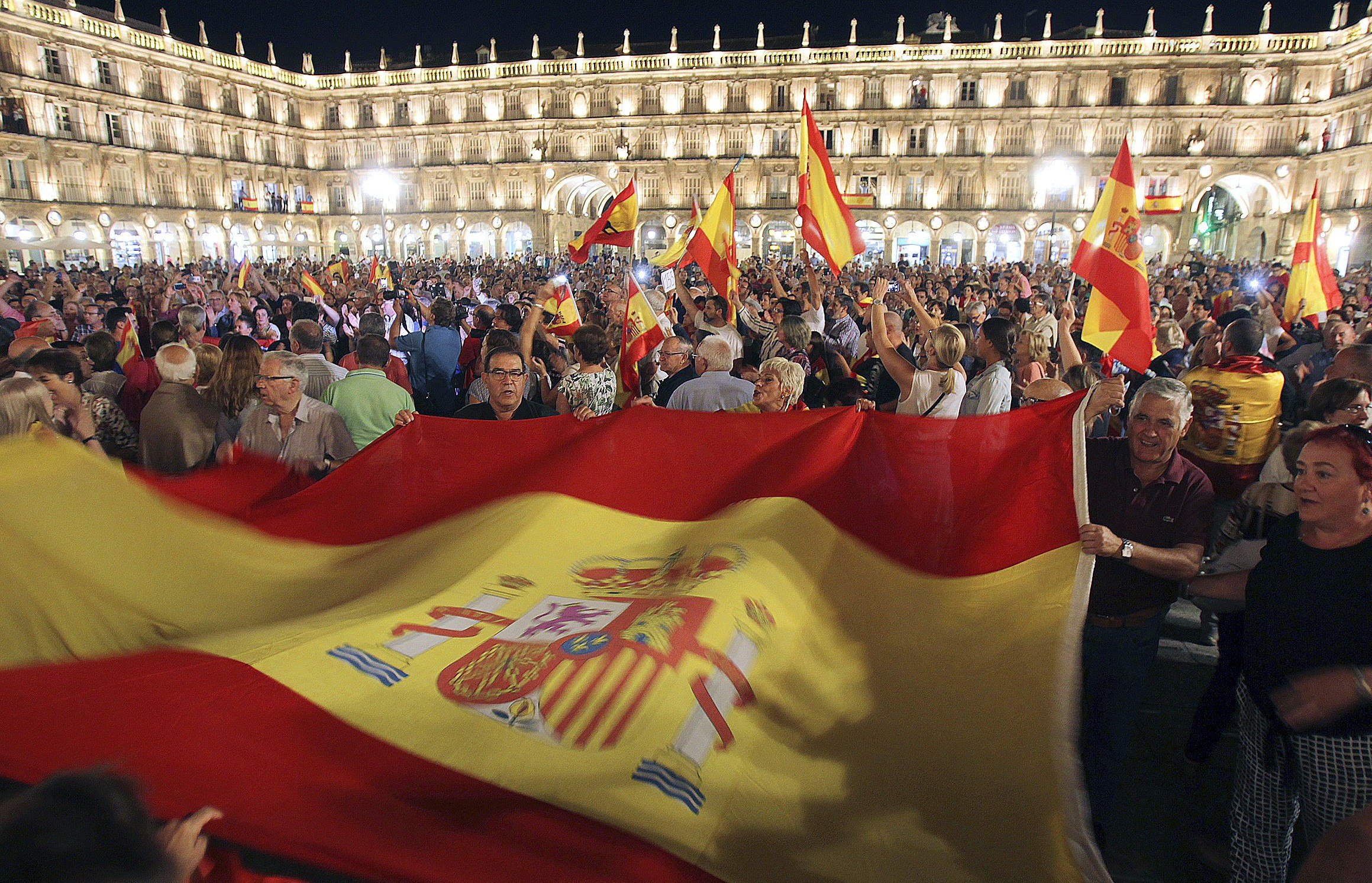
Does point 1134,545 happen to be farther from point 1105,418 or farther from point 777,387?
point 1105,418

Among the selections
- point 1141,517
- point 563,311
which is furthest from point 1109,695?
point 563,311

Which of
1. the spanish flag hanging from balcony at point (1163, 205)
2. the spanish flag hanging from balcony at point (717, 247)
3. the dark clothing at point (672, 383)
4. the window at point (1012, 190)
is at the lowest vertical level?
the dark clothing at point (672, 383)

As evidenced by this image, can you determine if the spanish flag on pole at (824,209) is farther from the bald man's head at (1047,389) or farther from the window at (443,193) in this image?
the window at (443,193)

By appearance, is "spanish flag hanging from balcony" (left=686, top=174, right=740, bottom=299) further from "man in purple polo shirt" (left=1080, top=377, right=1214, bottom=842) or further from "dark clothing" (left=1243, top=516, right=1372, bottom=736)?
"dark clothing" (left=1243, top=516, right=1372, bottom=736)

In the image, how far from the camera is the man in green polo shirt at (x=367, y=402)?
4.34 meters

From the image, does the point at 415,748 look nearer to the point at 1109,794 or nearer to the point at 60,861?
the point at 60,861

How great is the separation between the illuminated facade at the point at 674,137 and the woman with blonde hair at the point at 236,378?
3925 centimetres

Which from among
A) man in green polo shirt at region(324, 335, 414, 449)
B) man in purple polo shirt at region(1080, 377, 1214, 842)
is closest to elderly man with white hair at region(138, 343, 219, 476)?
man in green polo shirt at region(324, 335, 414, 449)

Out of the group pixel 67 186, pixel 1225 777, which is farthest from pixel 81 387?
pixel 67 186

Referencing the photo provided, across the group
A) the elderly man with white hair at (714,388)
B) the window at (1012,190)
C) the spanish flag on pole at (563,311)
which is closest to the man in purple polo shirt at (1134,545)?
the elderly man with white hair at (714,388)

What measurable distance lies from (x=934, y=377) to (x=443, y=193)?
51269mm

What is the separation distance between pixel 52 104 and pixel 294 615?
4854 centimetres

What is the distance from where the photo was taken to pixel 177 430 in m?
3.99

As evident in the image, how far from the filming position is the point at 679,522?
304cm
